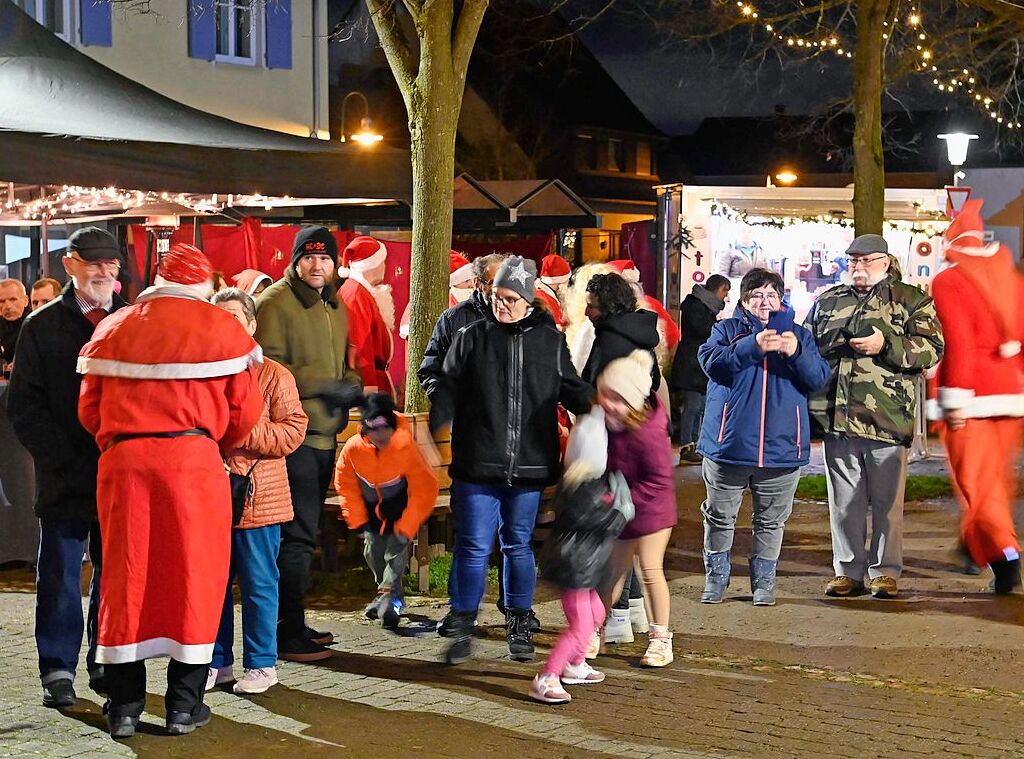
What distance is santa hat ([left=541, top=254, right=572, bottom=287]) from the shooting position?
1257cm

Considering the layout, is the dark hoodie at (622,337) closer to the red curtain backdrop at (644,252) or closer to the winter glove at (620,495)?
the winter glove at (620,495)

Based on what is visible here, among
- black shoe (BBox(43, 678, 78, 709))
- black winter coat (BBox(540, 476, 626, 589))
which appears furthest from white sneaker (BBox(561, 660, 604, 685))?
black shoe (BBox(43, 678, 78, 709))

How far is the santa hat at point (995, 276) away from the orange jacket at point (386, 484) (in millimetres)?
3309

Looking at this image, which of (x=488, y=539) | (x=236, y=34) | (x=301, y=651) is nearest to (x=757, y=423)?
(x=488, y=539)

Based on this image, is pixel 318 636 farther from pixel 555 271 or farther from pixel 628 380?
pixel 555 271

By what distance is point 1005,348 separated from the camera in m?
8.62

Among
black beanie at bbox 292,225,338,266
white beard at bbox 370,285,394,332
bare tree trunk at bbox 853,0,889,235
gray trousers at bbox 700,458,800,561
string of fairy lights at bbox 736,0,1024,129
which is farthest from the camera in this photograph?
string of fairy lights at bbox 736,0,1024,129

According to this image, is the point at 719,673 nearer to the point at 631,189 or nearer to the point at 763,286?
the point at 763,286

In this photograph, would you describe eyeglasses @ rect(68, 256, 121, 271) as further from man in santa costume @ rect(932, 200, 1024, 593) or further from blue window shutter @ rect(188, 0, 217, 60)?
blue window shutter @ rect(188, 0, 217, 60)

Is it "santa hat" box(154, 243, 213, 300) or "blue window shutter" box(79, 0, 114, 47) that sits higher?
"blue window shutter" box(79, 0, 114, 47)

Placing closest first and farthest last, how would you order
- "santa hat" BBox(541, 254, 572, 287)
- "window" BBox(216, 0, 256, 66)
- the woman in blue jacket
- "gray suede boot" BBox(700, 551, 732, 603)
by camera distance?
1. the woman in blue jacket
2. "gray suede boot" BBox(700, 551, 732, 603)
3. "santa hat" BBox(541, 254, 572, 287)
4. "window" BBox(216, 0, 256, 66)

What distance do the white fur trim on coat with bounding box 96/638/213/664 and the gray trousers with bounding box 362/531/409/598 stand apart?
2.20m

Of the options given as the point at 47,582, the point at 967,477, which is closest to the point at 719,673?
the point at 967,477

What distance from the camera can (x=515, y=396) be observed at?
7.45m
